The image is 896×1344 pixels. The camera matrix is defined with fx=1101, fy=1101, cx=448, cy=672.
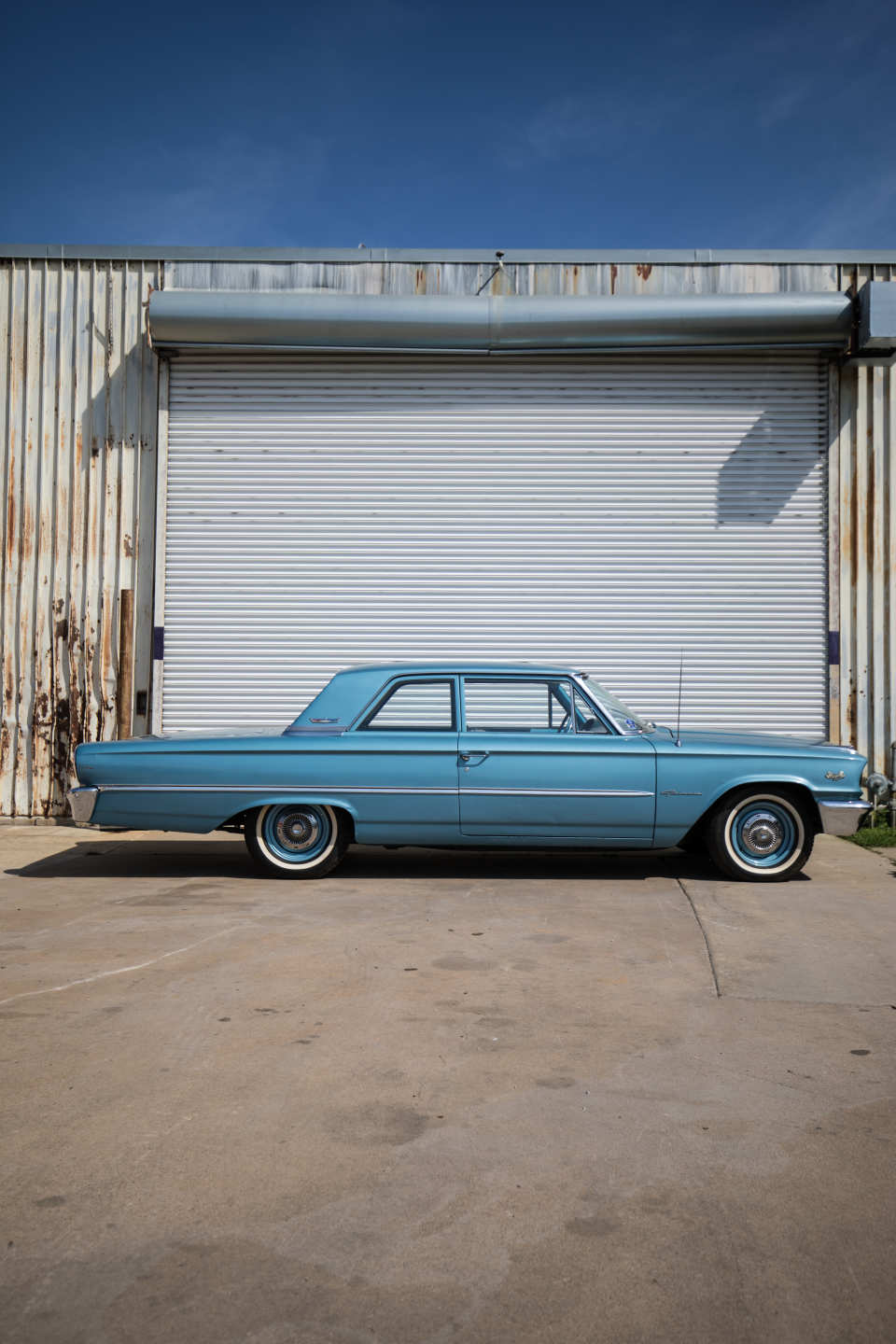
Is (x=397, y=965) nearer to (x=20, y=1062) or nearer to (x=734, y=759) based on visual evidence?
(x=20, y=1062)

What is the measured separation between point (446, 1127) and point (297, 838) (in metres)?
4.07

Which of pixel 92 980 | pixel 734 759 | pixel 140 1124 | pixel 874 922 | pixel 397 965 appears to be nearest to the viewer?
pixel 140 1124

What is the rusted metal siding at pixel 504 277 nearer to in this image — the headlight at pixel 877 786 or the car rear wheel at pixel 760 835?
the headlight at pixel 877 786

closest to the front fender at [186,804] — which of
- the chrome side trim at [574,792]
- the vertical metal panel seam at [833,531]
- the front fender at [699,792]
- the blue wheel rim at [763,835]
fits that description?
the chrome side trim at [574,792]

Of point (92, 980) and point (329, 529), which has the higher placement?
point (329, 529)

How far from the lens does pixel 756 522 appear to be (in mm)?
9984

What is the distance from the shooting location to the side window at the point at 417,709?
23.0 feet

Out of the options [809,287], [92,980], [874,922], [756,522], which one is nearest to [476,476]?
[756,522]

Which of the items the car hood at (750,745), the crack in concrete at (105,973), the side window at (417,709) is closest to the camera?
the crack in concrete at (105,973)

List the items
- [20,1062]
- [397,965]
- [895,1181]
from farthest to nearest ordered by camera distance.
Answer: [397,965], [20,1062], [895,1181]

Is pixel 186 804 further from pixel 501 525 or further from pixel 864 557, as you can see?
pixel 864 557

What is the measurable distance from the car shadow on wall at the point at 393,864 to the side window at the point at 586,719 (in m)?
0.81

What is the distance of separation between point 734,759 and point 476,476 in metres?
4.33

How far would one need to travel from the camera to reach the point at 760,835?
6.87 metres
